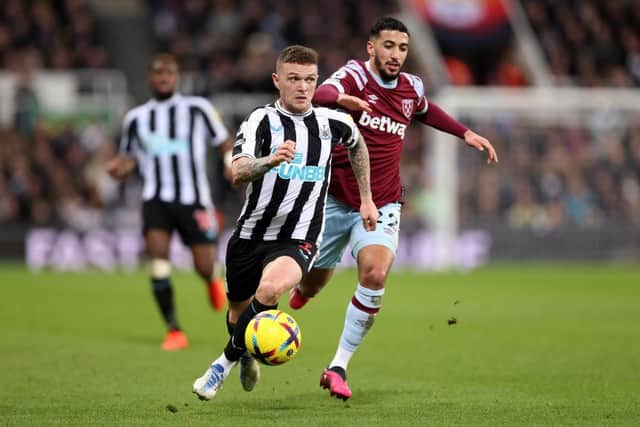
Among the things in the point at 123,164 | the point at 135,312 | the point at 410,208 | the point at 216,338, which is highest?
the point at 123,164

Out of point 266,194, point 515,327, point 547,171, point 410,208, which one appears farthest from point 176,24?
point 266,194

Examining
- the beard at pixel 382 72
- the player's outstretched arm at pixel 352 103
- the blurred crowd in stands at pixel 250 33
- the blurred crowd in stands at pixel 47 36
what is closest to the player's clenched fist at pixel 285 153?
the player's outstretched arm at pixel 352 103

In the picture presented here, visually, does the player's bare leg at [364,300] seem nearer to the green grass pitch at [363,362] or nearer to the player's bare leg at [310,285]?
the green grass pitch at [363,362]

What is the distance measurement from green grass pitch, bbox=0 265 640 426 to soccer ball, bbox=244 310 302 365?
0.33 m

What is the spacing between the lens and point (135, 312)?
13.1m

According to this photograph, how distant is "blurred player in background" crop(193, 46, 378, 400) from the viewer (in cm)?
666

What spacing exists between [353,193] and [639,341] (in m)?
3.80

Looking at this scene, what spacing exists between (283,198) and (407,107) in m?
1.39

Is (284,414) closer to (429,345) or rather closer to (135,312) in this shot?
(429,345)

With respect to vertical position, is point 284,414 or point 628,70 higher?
point 284,414

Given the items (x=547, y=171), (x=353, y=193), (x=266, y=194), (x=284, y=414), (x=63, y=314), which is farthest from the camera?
(x=547, y=171)

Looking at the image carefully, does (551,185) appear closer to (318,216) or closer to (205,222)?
(205,222)

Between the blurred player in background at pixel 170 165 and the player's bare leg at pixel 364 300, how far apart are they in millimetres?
2988

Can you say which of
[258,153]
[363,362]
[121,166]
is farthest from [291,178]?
[121,166]
